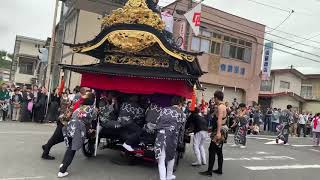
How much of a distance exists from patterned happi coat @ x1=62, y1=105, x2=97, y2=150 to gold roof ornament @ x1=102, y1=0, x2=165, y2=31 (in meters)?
2.62

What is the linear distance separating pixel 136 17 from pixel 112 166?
367 centimetres

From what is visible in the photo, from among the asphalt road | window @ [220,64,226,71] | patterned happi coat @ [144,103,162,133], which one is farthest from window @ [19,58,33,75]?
patterned happi coat @ [144,103,162,133]

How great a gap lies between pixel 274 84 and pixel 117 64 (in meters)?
37.2

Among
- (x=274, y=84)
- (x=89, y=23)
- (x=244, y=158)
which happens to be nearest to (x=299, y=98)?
(x=274, y=84)

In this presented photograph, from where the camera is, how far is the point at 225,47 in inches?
1357

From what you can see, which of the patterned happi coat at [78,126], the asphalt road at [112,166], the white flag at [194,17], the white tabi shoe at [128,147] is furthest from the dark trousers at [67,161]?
the white flag at [194,17]

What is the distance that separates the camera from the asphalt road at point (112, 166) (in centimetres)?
884

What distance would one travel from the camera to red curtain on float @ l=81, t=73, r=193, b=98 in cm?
1043

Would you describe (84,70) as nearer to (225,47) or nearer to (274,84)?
(225,47)

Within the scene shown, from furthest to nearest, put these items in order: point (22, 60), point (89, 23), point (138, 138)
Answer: point (22, 60)
point (89, 23)
point (138, 138)

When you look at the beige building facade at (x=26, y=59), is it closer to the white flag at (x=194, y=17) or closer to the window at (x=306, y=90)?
the window at (x=306, y=90)

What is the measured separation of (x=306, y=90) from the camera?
4969 centimetres

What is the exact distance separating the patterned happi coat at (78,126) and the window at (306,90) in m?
44.0

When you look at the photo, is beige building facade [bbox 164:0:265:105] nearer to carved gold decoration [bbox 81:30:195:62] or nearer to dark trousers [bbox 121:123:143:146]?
carved gold decoration [bbox 81:30:195:62]
